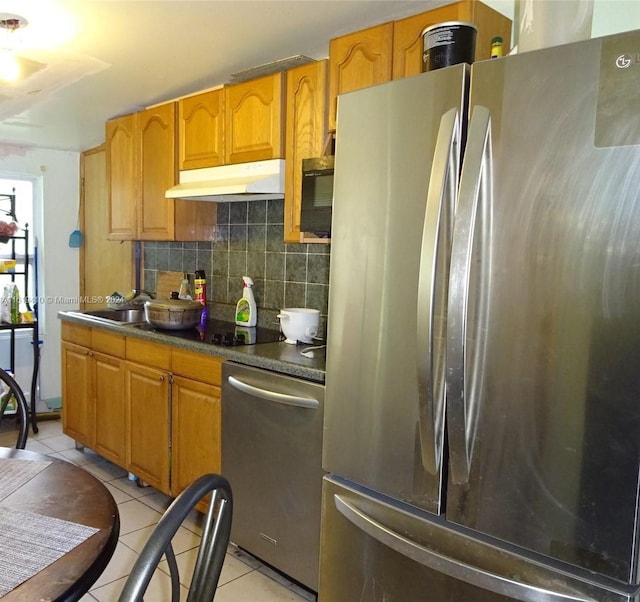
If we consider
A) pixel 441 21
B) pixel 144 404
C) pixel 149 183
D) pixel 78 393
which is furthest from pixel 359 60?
pixel 78 393

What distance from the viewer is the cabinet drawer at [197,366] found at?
2.39m

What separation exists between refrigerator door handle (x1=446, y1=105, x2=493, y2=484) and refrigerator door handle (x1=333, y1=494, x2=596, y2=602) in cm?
36

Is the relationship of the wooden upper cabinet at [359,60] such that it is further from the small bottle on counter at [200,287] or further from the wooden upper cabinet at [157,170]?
the small bottle on counter at [200,287]

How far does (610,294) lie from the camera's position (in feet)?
3.83

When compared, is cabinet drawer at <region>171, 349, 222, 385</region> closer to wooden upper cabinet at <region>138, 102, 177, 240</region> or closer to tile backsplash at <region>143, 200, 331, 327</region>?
tile backsplash at <region>143, 200, 331, 327</region>

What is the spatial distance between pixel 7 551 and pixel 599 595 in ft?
3.98

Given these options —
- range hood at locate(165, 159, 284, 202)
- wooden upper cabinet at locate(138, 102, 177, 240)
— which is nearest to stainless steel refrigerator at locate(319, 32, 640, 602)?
range hood at locate(165, 159, 284, 202)

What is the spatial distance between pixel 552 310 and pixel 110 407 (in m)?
2.60

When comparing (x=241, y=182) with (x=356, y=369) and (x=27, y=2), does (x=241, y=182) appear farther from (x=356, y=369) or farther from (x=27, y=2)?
(x=356, y=369)

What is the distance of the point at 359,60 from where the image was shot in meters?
2.12

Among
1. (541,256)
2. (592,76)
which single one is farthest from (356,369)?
(592,76)

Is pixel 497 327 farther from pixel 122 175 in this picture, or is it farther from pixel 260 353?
pixel 122 175

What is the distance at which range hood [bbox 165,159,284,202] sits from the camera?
8.14ft

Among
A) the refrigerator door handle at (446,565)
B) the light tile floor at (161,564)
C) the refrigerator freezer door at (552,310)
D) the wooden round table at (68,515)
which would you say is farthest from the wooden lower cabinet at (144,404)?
the refrigerator freezer door at (552,310)
